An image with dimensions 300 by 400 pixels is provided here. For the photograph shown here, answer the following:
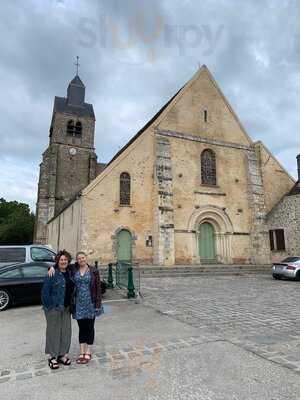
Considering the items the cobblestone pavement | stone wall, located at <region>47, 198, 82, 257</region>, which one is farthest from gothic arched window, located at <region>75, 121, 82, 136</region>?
the cobblestone pavement

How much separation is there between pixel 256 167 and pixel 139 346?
2086cm

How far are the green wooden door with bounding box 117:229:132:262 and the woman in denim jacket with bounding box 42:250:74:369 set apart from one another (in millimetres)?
14313

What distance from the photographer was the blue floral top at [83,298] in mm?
4125

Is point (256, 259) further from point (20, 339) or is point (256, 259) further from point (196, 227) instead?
point (20, 339)

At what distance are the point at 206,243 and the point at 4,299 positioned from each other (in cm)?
1513

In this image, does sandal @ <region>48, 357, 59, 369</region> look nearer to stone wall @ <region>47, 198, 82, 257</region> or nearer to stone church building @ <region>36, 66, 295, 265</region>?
stone church building @ <region>36, 66, 295, 265</region>

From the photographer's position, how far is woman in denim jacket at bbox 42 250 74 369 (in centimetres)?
407

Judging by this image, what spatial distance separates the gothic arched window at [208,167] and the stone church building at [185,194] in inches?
2.9

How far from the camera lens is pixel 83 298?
13.7 feet

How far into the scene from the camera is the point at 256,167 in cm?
2319

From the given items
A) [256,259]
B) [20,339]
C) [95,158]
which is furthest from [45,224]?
[20,339]

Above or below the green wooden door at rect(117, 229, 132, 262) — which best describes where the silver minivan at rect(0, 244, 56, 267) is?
below

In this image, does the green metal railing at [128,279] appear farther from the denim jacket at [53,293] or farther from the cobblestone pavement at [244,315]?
the denim jacket at [53,293]

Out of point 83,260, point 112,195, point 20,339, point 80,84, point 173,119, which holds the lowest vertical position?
point 20,339
